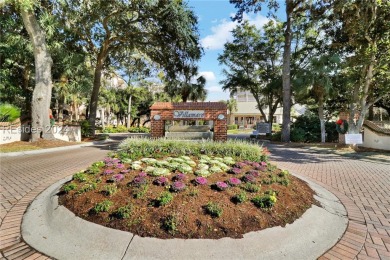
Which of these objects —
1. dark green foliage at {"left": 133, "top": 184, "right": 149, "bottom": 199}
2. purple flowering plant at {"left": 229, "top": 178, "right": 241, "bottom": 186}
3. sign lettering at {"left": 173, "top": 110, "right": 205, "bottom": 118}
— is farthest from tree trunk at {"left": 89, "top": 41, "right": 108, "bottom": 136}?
purple flowering plant at {"left": 229, "top": 178, "right": 241, "bottom": 186}

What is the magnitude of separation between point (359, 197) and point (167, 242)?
4263 millimetres

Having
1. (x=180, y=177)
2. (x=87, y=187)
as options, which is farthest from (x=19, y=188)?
(x=180, y=177)

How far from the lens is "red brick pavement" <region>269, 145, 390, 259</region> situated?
3.01 metres

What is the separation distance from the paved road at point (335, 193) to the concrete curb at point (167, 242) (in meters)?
0.16

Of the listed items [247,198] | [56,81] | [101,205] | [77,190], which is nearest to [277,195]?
[247,198]

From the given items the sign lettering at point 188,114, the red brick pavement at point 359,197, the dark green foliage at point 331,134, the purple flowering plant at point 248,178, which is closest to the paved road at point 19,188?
the purple flowering plant at point 248,178

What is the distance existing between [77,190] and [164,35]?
1297 centimetres

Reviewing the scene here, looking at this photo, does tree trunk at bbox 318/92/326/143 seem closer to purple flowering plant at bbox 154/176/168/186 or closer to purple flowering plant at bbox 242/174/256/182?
purple flowering plant at bbox 242/174/256/182

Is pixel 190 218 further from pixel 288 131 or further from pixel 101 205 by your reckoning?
pixel 288 131

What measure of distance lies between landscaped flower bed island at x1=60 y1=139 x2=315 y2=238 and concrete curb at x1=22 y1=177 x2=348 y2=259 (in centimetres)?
10

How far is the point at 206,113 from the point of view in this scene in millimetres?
10852

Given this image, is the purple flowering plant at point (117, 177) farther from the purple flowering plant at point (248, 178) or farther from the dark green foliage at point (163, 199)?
the purple flowering plant at point (248, 178)

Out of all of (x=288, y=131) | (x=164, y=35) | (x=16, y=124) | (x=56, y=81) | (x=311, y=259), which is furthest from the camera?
(x=56, y=81)

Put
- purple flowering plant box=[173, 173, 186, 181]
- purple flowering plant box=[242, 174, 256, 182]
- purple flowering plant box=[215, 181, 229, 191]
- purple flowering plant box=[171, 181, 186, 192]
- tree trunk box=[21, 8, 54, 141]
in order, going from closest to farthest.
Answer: purple flowering plant box=[171, 181, 186, 192]
purple flowering plant box=[215, 181, 229, 191]
purple flowering plant box=[173, 173, 186, 181]
purple flowering plant box=[242, 174, 256, 182]
tree trunk box=[21, 8, 54, 141]
